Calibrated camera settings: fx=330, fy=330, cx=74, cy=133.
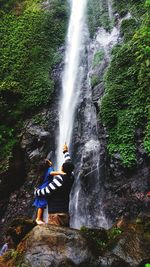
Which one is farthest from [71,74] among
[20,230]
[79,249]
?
[79,249]

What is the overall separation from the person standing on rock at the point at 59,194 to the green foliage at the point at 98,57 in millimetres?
9231

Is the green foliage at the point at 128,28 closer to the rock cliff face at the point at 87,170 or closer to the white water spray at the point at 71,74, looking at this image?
the rock cliff face at the point at 87,170

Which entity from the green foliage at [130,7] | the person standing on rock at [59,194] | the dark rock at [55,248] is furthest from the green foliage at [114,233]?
the green foliage at [130,7]

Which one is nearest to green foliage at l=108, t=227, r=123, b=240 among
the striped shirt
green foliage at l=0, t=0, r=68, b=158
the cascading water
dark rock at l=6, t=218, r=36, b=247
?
the striped shirt

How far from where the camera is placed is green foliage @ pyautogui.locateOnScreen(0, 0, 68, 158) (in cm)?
1416

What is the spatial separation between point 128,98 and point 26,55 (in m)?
6.78

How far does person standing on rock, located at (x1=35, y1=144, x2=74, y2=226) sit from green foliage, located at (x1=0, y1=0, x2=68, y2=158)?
7154 millimetres

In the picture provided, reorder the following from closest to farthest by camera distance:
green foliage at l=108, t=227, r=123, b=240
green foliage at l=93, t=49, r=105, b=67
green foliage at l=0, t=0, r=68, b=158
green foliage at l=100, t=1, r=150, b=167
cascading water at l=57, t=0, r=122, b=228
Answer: green foliage at l=108, t=227, r=123, b=240
cascading water at l=57, t=0, r=122, b=228
green foliage at l=100, t=1, r=150, b=167
green foliage at l=0, t=0, r=68, b=158
green foliage at l=93, t=49, r=105, b=67

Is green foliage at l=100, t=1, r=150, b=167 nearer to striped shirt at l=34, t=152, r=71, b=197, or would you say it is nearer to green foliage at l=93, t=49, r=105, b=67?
green foliage at l=93, t=49, r=105, b=67

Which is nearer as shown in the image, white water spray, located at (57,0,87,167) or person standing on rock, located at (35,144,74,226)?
person standing on rock, located at (35,144,74,226)

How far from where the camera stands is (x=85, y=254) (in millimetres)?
5105

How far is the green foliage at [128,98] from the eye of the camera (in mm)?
10688

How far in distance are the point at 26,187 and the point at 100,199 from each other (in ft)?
10.5

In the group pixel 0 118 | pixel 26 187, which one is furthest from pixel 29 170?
pixel 0 118
